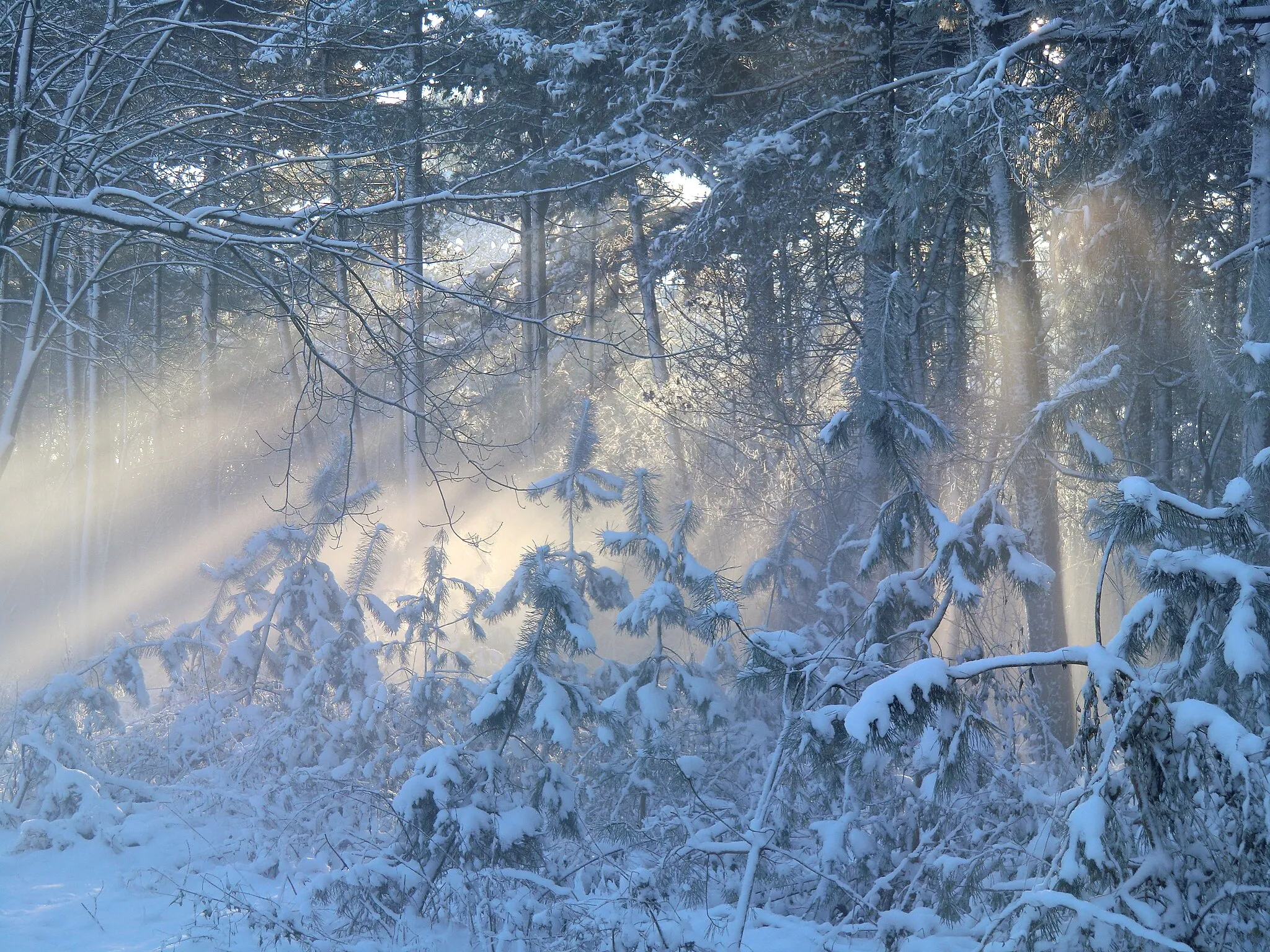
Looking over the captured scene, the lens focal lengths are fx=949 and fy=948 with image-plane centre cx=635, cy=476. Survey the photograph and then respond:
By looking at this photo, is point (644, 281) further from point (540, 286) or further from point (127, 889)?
point (127, 889)

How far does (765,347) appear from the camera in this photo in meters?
13.1

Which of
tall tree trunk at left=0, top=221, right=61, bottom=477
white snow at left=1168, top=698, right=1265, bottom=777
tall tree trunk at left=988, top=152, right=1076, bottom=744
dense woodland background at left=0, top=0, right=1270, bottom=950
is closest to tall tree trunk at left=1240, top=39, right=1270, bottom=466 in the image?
dense woodland background at left=0, top=0, right=1270, bottom=950

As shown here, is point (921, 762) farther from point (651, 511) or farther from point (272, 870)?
point (272, 870)

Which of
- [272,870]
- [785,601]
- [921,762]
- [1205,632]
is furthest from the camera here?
[785,601]

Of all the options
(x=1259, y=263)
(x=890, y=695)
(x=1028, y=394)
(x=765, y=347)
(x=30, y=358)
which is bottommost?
(x=890, y=695)

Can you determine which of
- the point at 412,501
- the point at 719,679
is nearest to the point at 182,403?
the point at 412,501

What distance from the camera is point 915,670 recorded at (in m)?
3.33

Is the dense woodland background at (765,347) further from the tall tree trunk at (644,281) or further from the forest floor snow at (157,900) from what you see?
the forest floor snow at (157,900)

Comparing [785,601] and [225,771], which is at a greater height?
[785,601]

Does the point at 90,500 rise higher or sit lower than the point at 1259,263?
lower

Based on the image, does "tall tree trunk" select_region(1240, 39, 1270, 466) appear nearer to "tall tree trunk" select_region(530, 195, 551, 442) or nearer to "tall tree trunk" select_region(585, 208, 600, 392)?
"tall tree trunk" select_region(530, 195, 551, 442)

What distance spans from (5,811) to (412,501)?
10.2 m

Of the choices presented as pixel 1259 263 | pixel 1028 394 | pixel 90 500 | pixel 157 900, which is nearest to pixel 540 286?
pixel 90 500

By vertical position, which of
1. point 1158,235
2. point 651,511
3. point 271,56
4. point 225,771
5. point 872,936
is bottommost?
point 225,771
